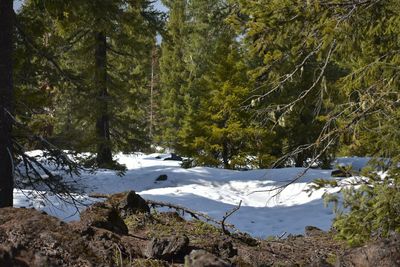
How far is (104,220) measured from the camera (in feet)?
13.5

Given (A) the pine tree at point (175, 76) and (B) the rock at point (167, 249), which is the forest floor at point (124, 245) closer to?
(B) the rock at point (167, 249)

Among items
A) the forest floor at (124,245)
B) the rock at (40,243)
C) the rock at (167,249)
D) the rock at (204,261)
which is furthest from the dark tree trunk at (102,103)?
the rock at (204,261)

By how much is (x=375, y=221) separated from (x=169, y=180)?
34.8ft

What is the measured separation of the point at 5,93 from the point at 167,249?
16.5ft

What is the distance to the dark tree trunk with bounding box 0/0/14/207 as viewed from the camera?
736cm

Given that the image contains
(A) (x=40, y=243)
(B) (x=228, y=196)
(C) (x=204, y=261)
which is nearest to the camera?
(C) (x=204, y=261)

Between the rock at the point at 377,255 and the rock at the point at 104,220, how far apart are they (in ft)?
6.50

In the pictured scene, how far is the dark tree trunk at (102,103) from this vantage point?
56.2 feet

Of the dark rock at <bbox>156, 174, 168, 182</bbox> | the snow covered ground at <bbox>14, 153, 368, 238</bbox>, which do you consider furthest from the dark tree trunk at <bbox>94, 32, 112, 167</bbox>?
the dark rock at <bbox>156, 174, 168, 182</bbox>

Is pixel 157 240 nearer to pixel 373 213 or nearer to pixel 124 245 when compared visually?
pixel 124 245

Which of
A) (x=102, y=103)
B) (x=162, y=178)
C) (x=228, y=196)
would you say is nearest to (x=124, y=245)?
(x=228, y=196)

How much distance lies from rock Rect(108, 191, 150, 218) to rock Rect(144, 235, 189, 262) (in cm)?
200

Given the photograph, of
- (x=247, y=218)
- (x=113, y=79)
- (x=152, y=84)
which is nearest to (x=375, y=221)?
(x=247, y=218)

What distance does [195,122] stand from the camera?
22484 millimetres
